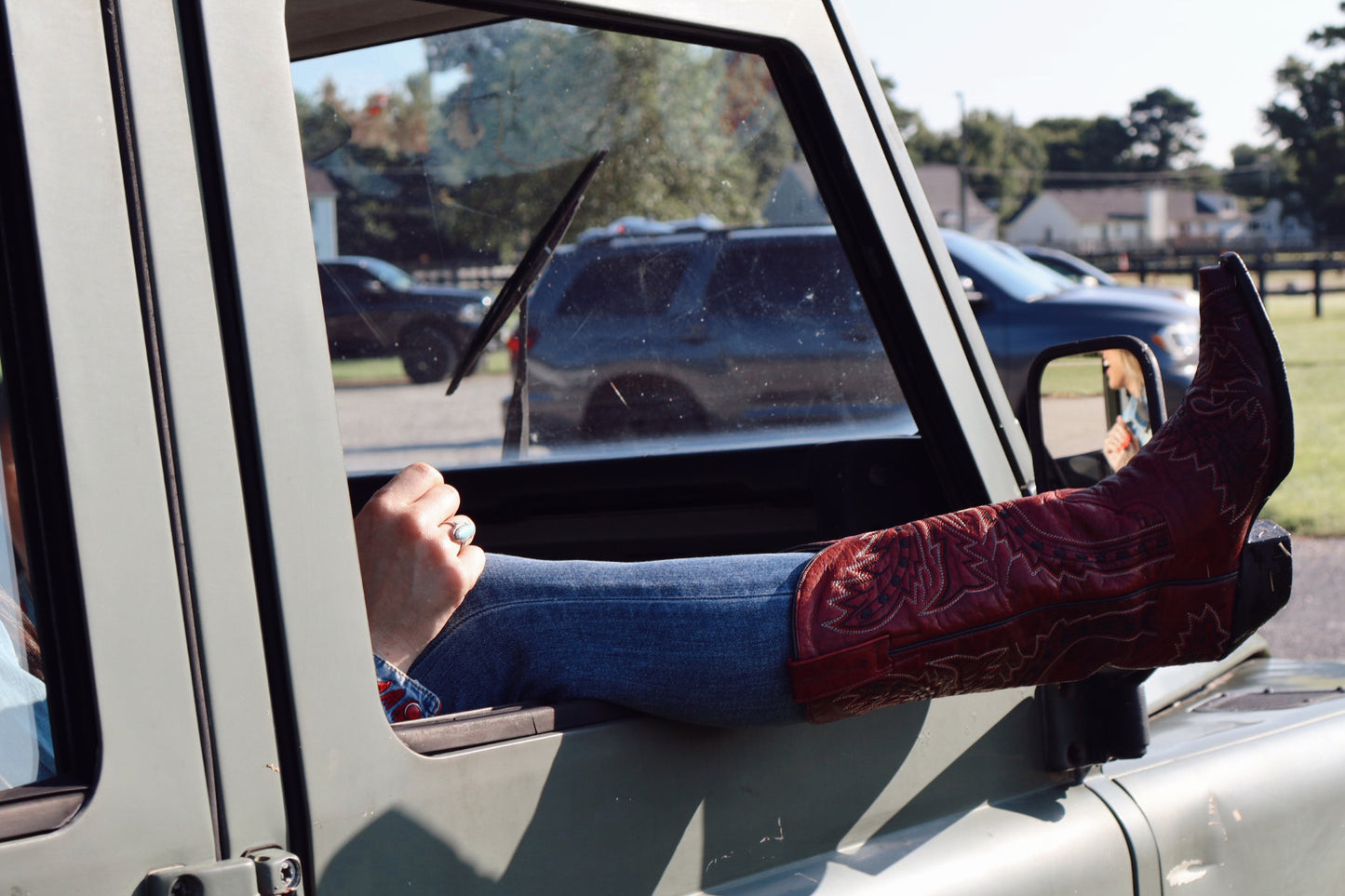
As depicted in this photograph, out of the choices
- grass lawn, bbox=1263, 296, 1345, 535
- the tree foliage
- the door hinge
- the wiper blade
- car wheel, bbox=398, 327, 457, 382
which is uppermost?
the tree foliage

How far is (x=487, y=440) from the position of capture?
2705 millimetres

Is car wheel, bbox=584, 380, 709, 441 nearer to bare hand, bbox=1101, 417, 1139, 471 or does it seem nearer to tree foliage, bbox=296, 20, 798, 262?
tree foliage, bbox=296, 20, 798, 262

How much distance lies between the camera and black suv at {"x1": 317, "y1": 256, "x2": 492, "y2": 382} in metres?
2.24

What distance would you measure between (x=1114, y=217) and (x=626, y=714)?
10400 cm

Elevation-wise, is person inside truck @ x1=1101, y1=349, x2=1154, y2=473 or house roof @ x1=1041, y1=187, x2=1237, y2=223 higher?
house roof @ x1=1041, y1=187, x2=1237, y2=223

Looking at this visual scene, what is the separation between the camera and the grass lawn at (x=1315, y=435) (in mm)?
7453

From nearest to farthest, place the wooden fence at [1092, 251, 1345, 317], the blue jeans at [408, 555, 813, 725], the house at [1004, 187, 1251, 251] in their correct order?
the blue jeans at [408, 555, 813, 725]
the wooden fence at [1092, 251, 1345, 317]
the house at [1004, 187, 1251, 251]

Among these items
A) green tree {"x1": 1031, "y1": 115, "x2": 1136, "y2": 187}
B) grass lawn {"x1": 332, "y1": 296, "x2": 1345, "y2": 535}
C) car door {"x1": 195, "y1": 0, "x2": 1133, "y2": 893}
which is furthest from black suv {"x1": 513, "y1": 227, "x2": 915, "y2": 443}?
green tree {"x1": 1031, "y1": 115, "x2": 1136, "y2": 187}

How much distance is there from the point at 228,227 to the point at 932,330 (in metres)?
0.70

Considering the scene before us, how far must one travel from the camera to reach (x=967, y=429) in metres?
1.34

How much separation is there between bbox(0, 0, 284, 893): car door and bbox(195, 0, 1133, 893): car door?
4cm

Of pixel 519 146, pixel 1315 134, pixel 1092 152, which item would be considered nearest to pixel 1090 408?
pixel 519 146

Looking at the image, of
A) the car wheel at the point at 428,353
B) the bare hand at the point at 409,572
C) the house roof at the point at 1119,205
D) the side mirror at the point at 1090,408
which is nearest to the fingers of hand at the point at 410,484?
the bare hand at the point at 409,572

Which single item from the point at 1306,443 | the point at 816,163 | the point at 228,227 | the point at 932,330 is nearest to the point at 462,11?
the point at 816,163
